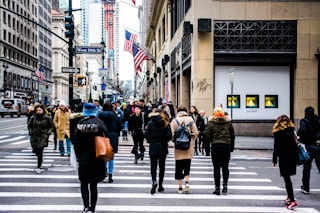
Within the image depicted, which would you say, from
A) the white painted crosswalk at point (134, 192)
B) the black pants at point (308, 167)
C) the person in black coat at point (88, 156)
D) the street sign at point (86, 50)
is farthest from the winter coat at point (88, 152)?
the street sign at point (86, 50)

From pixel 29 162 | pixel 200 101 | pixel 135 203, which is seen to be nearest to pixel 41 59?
pixel 200 101

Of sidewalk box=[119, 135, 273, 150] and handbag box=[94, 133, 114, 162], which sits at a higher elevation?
handbag box=[94, 133, 114, 162]

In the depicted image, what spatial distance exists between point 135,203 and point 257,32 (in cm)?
1761

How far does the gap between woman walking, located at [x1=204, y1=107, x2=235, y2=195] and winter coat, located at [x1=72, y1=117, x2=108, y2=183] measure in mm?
3146

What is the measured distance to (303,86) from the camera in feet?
80.1

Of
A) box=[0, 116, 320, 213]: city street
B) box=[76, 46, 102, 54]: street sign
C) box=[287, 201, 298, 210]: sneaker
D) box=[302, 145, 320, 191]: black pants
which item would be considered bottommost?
box=[0, 116, 320, 213]: city street

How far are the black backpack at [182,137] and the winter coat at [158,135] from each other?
0.22 metres

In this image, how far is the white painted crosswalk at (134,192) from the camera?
842 centimetres

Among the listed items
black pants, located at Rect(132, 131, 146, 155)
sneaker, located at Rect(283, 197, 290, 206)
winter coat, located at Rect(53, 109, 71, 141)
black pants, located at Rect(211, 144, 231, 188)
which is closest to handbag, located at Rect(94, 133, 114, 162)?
black pants, located at Rect(211, 144, 231, 188)

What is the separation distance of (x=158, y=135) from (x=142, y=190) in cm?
130

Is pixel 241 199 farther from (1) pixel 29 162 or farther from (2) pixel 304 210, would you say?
(1) pixel 29 162

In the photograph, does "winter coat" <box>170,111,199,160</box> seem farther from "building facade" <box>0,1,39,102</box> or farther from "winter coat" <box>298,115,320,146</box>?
"building facade" <box>0,1,39,102</box>

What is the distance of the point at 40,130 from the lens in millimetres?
12297

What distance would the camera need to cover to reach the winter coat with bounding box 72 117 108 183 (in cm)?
719
